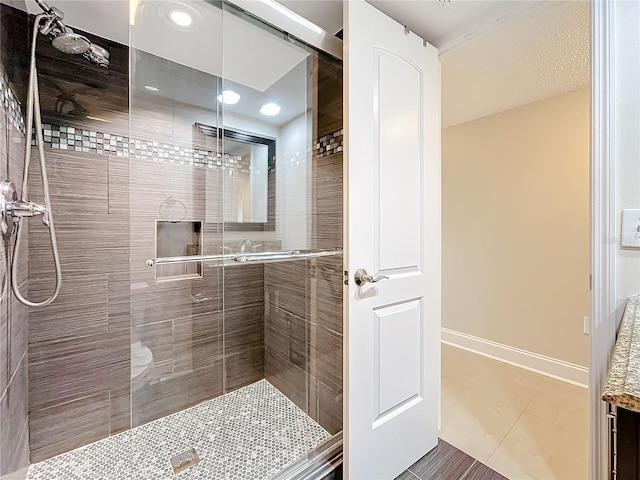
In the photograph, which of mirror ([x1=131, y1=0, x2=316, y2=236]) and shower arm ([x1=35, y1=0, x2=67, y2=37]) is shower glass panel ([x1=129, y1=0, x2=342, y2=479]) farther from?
shower arm ([x1=35, y1=0, x2=67, y2=37])

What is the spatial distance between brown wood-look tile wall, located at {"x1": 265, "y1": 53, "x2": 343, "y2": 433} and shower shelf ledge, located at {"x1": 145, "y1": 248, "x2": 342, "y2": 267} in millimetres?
43

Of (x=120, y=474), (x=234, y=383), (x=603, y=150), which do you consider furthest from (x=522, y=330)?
(x=120, y=474)

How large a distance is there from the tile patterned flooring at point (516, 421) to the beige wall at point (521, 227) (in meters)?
0.35

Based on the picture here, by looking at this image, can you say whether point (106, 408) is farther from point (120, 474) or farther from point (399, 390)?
point (399, 390)

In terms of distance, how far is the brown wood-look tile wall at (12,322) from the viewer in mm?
1090

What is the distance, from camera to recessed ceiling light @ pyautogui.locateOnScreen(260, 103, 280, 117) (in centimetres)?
188

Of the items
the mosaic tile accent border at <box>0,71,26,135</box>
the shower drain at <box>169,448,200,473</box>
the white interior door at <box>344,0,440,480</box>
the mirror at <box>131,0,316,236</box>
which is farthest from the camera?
the mirror at <box>131,0,316,236</box>

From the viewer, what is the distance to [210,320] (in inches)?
73.8

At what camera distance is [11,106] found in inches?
46.2

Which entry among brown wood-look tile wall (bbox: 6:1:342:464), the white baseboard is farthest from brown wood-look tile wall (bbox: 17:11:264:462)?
the white baseboard

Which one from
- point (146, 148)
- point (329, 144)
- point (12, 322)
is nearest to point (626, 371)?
point (329, 144)

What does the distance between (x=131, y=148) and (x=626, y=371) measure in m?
2.12

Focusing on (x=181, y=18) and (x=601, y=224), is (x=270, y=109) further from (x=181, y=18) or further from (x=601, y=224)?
(x=601, y=224)

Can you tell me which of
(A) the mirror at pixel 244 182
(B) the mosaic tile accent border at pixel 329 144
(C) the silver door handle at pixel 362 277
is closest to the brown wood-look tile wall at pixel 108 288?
(A) the mirror at pixel 244 182
